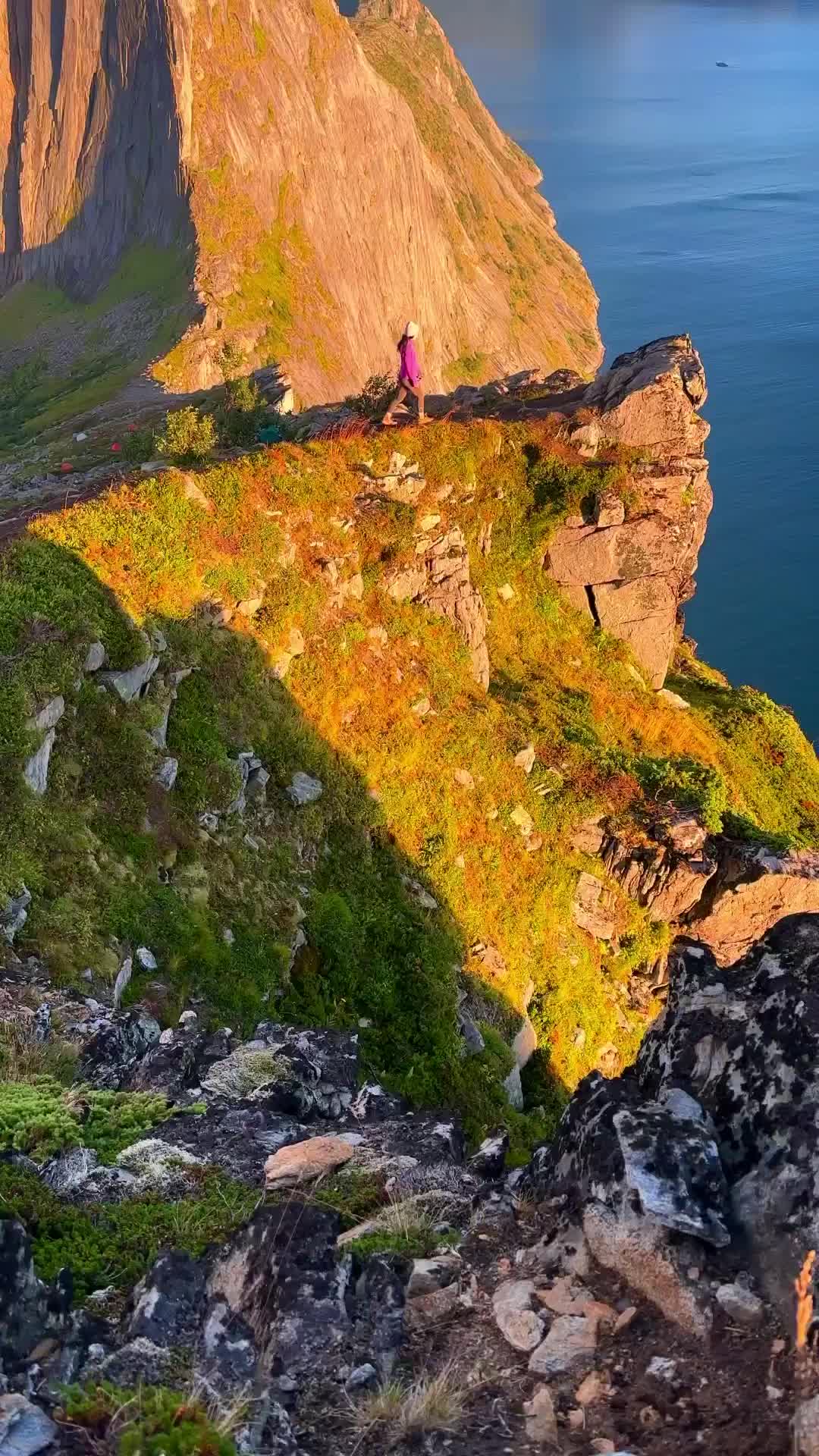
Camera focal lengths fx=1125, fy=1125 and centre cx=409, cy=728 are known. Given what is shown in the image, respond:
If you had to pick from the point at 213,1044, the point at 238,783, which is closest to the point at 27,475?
the point at 238,783

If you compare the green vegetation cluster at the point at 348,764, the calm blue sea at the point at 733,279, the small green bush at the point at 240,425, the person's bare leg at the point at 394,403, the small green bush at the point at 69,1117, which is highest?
the person's bare leg at the point at 394,403

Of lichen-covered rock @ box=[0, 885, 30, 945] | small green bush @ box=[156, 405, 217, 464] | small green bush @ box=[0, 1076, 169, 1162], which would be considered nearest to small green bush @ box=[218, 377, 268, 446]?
small green bush @ box=[156, 405, 217, 464]

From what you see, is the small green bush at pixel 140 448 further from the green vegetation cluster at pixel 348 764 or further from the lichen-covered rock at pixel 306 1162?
the lichen-covered rock at pixel 306 1162

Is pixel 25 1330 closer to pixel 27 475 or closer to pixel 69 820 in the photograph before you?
pixel 69 820

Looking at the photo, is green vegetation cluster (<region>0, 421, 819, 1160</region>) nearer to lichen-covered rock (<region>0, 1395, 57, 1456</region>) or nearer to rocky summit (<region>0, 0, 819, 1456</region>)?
rocky summit (<region>0, 0, 819, 1456</region>)

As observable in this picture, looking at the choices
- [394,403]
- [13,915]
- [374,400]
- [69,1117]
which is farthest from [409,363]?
[69,1117]

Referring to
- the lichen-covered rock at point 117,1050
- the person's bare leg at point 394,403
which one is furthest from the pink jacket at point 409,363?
the lichen-covered rock at point 117,1050

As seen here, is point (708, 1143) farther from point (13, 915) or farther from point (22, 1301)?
point (13, 915)
